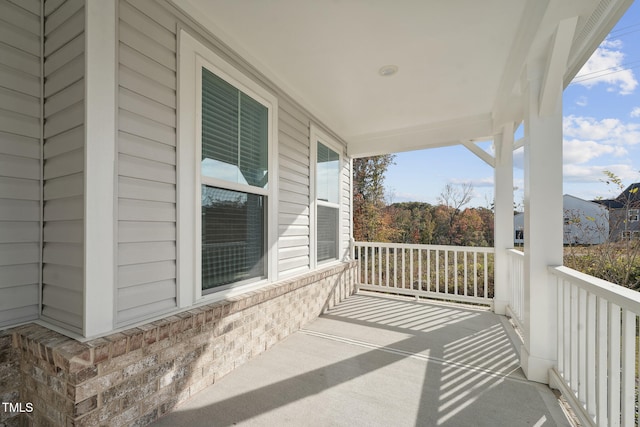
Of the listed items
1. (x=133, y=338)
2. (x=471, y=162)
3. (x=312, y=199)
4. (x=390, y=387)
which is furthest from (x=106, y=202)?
(x=471, y=162)

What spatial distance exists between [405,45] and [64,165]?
8.87 ft

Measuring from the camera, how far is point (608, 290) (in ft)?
4.83

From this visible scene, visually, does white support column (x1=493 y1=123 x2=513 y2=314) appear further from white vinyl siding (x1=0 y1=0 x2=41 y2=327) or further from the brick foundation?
white vinyl siding (x1=0 y1=0 x2=41 y2=327)

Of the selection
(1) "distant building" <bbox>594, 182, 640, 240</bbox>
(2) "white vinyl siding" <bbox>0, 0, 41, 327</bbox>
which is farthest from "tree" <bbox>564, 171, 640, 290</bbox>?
(2) "white vinyl siding" <bbox>0, 0, 41, 327</bbox>

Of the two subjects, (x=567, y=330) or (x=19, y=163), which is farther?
(x=567, y=330)

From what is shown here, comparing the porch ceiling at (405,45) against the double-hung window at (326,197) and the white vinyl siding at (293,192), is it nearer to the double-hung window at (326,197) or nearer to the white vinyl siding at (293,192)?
the white vinyl siding at (293,192)

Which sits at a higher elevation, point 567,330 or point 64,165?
point 64,165

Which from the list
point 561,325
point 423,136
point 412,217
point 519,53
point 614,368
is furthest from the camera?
point 412,217

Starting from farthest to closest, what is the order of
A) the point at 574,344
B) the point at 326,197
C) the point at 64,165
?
Result: the point at 326,197
the point at 574,344
the point at 64,165

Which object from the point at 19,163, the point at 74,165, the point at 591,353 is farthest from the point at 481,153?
the point at 19,163

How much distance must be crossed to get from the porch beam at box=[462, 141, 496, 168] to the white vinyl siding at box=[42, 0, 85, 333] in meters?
4.57

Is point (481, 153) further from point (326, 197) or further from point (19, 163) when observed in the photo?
point (19, 163)

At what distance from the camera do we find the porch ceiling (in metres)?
2.08

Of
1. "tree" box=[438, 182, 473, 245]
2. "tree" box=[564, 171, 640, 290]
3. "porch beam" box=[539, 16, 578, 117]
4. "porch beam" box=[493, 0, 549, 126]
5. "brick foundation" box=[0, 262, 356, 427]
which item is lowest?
"brick foundation" box=[0, 262, 356, 427]
